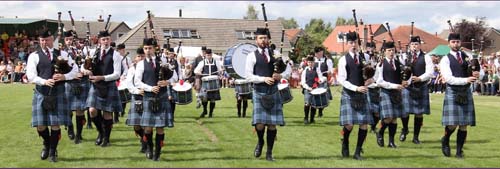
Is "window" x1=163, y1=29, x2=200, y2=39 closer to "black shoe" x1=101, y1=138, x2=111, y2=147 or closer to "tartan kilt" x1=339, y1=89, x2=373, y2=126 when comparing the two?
"black shoe" x1=101, y1=138, x2=111, y2=147

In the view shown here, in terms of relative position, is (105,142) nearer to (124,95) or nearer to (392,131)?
(124,95)

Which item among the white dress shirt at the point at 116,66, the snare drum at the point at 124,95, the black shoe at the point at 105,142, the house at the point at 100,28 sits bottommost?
the black shoe at the point at 105,142

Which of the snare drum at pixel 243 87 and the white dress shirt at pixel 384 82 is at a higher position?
the white dress shirt at pixel 384 82

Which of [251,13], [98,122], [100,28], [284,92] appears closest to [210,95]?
[284,92]

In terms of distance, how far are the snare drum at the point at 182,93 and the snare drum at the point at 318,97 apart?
253cm

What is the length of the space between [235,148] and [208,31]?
47.0m

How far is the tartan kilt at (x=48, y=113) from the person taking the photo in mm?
8977

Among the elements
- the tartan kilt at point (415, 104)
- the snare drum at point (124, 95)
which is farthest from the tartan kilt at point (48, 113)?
the tartan kilt at point (415, 104)

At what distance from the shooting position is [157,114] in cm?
903

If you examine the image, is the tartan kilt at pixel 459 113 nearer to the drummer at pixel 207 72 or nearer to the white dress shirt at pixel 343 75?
the white dress shirt at pixel 343 75

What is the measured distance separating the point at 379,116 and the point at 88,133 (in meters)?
5.06

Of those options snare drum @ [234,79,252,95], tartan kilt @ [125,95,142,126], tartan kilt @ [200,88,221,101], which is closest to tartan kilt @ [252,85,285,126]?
tartan kilt @ [125,95,142,126]

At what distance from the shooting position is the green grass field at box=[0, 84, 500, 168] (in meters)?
8.98

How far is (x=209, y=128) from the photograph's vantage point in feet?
43.8
